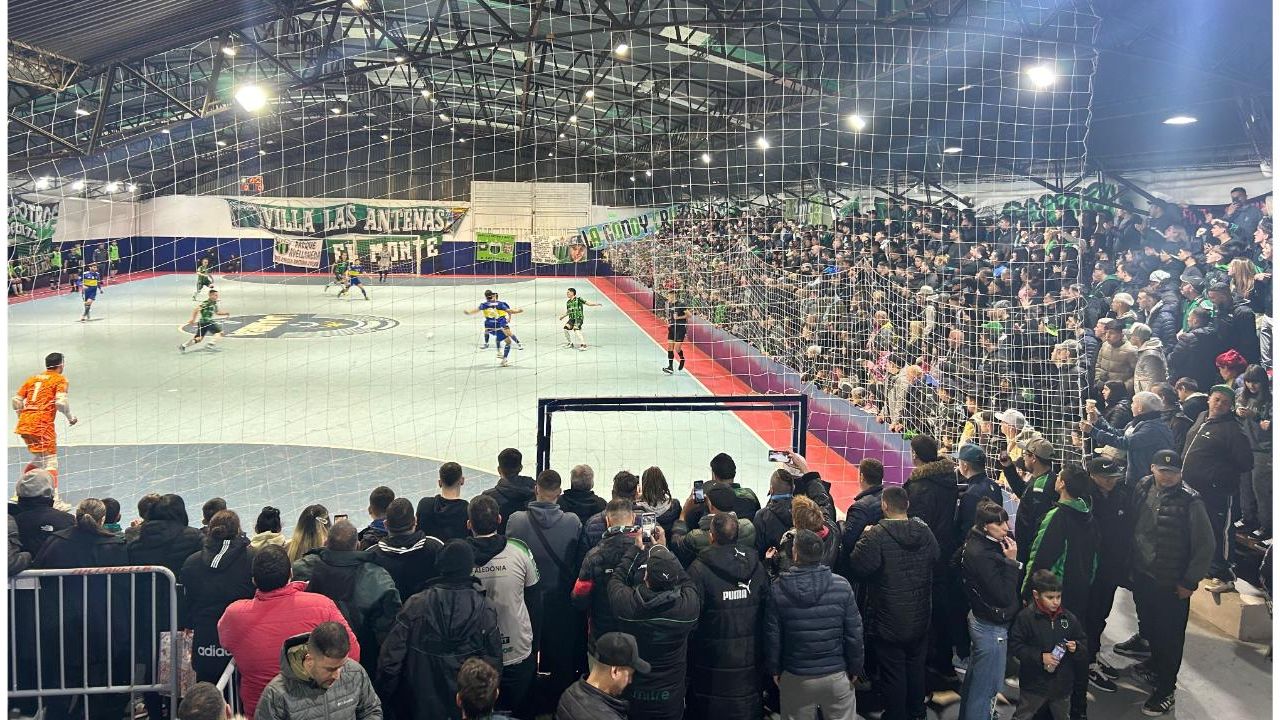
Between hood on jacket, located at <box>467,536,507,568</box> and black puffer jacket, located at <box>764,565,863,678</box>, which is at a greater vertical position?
hood on jacket, located at <box>467,536,507,568</box>

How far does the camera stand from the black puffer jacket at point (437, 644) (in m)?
4.25

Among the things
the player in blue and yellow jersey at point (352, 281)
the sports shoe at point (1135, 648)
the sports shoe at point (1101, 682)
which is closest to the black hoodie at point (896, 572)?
the sports shoe at point (1101, 682)

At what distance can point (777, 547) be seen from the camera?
Result: 5035mm

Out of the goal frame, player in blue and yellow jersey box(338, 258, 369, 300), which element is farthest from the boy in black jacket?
player in blue and yellow jersey box(338, 258, 369, 300)

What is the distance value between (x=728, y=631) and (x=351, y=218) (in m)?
39.6

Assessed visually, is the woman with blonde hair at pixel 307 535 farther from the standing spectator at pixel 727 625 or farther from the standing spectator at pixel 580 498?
the standing spectator at pixel 727 625

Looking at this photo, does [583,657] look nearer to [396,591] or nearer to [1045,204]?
[396,591]

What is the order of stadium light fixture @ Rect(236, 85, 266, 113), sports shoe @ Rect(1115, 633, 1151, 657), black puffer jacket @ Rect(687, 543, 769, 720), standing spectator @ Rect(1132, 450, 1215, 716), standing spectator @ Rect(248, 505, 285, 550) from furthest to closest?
stadium light fixture @ Rect(236, 85, 266, 113) → sports shoe @ Rect(1115, 633, 1151, 657) → standing spectator @ Rect(1132, 450, 1215, 716) → standing spectator @ Rect(248, 505, 285, 550) → black puffer jacket @ Rect(687, 543, 769, 720)

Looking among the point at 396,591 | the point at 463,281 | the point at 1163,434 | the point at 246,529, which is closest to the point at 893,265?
the point at 1163,434

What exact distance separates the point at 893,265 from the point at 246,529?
11.2 m

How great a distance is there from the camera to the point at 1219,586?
6875 mm

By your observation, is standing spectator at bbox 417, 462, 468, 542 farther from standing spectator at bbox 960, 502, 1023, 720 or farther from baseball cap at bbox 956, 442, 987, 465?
baseball cap at bbox 956, 442, 987, 465

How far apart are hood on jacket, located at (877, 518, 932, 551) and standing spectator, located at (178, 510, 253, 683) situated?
358 centimetres

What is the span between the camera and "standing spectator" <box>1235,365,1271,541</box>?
7.53 m
